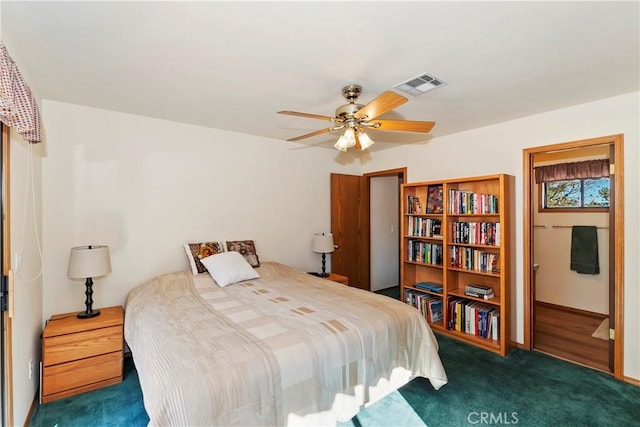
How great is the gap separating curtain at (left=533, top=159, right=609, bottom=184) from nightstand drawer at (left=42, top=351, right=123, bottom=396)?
18.0ft

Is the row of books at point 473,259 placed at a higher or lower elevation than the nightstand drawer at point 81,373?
higher

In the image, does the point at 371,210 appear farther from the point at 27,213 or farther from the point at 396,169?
the point at 27,213

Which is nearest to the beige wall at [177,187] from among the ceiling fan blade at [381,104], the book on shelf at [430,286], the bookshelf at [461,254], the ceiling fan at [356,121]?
the bookshelf at [461,254]

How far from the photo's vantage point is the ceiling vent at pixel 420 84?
2.12 meters

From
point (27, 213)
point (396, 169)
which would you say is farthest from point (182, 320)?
point (396, 169)

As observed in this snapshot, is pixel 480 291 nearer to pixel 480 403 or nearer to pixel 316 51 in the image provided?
pixel 480 403

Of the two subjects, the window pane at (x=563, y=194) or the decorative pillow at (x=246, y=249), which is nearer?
the decorative pillow at (x=246, y=249)

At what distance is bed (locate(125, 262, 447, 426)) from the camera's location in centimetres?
136

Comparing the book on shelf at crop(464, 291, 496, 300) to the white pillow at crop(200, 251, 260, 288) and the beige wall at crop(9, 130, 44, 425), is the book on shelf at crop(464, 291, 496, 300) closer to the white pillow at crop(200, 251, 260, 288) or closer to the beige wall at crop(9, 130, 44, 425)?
the white pillow at crop(200, 251, 260, 288)

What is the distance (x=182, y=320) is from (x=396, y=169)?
131 inches

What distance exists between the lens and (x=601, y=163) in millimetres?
3812

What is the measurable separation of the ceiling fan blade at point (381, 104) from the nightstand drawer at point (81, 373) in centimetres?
268

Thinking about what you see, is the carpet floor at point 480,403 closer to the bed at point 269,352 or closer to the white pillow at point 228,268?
the bed at point 269,352

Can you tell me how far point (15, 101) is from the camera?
4.42 feet
